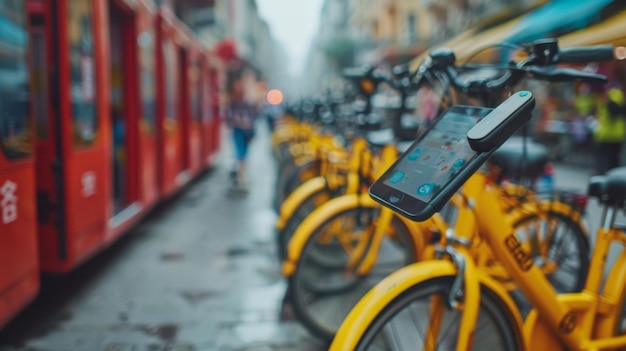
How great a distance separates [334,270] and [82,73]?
245 cm

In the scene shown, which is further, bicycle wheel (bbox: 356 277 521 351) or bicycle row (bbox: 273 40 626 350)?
bicycle wheel (bbox: 356 277 521 351)

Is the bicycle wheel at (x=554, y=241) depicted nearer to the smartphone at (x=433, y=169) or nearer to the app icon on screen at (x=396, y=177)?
the smartphone at (x=433, y=169)

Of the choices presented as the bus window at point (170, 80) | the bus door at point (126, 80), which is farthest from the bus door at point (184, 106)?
the bus door at point (126, 80)

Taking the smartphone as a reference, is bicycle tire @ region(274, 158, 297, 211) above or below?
below

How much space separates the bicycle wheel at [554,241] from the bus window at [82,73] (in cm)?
332

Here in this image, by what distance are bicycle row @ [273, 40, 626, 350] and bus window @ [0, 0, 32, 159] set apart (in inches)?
69.1

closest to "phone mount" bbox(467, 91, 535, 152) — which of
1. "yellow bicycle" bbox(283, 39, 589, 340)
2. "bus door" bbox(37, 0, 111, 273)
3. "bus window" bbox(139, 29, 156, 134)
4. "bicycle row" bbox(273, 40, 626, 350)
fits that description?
"bicycle row" bbox(273, 40, 626, 350)

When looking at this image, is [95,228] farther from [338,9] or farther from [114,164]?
[338,9]

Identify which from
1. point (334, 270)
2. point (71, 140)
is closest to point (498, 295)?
point (334, 270)

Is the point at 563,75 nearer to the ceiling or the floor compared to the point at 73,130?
nearer to the ceiling

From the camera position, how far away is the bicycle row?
1.82 metres

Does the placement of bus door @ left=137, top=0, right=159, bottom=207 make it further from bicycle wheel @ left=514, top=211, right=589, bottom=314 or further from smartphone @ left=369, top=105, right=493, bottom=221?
smartphone @ left=369, top=105, right=493, bottom=221

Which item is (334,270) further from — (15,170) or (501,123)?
(501,123)

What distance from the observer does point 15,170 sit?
3.24 metres
